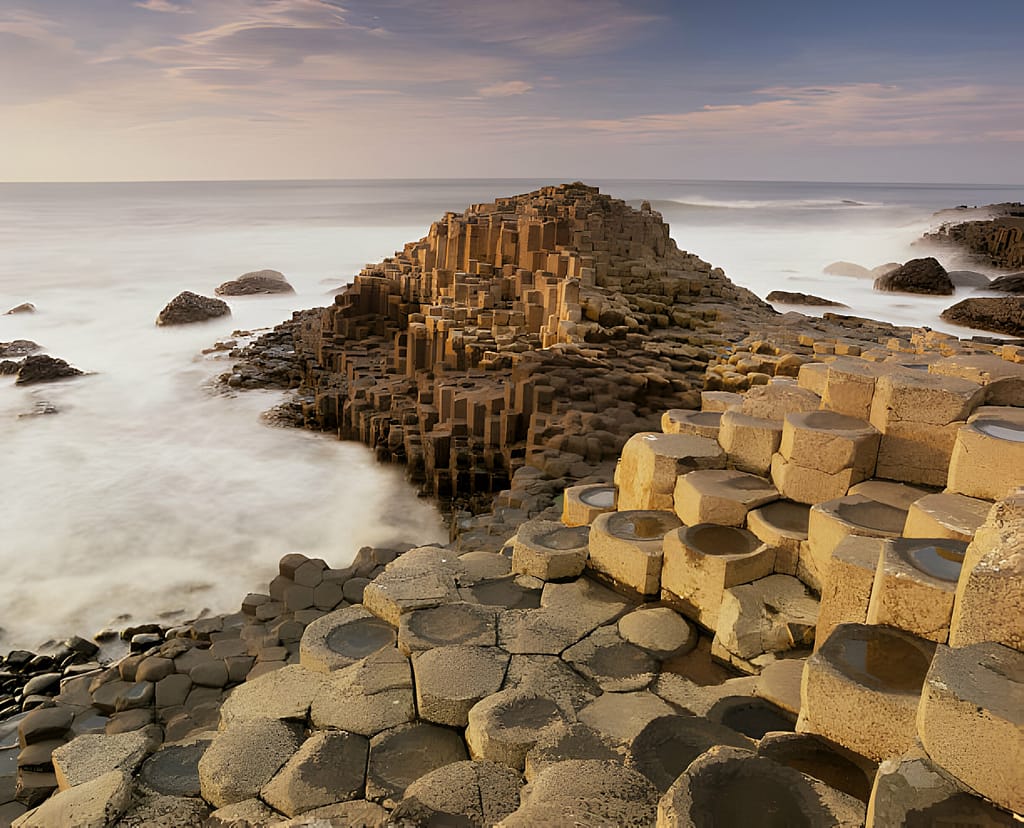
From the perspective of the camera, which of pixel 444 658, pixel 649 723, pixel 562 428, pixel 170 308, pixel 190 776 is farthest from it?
pixel 170 308

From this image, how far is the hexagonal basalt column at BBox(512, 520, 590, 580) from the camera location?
414 centimetres

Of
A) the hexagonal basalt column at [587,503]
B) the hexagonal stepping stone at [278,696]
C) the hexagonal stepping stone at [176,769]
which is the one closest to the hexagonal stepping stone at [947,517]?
the hexagonal basalt column at [587,503]

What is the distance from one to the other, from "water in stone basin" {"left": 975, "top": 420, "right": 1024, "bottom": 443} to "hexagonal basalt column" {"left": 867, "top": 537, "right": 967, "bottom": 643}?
30.3 inches

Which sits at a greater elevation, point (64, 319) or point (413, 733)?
→ point (413, 733)

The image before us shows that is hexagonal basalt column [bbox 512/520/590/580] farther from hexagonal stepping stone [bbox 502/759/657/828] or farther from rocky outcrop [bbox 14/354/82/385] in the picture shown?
rocky outcrop [bbox 14/354/82/385]

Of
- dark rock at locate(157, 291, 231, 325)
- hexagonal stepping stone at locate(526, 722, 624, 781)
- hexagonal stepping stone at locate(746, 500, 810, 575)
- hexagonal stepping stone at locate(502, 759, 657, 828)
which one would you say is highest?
hexagonal stepping stone at locate(746, 500, 810, 575)

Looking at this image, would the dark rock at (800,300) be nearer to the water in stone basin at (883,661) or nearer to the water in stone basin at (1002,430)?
the water in stone basin at (1002,430)

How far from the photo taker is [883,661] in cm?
252

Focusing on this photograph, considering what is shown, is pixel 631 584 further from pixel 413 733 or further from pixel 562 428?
pixel 562 428

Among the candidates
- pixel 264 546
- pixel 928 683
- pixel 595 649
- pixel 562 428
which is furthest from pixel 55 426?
pixel 928 683

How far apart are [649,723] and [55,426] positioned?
41.6 ft

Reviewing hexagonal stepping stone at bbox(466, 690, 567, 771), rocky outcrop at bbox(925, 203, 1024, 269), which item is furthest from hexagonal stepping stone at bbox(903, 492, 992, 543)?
rocky outcrop at bbox(925, 203, 1024, 269)

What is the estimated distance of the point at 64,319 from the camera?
78.6 ft

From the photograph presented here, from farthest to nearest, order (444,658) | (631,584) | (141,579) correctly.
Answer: (141,579) < (631,584) < (444,658)
